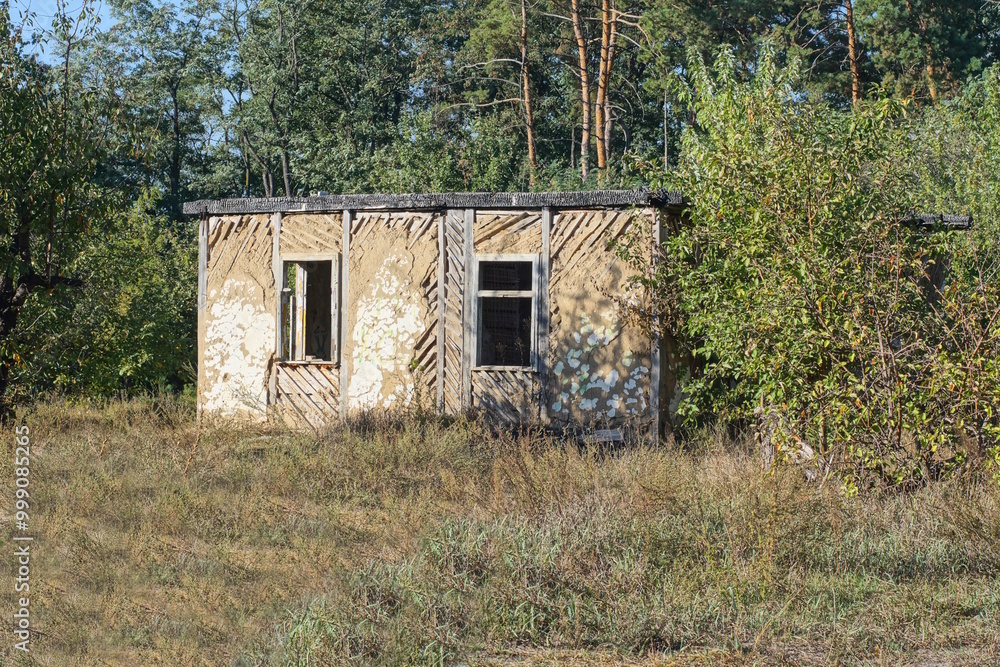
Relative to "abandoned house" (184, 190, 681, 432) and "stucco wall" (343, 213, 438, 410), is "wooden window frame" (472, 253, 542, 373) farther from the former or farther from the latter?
"stucco wall" (343, 213, 438, 410)

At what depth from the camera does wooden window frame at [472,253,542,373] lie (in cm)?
1138

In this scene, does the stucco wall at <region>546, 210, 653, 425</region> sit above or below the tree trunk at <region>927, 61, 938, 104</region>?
below

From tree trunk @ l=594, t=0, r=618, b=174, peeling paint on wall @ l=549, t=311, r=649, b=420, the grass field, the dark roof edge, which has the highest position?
tree trunk @ l=594, t=0, r=618, b=174

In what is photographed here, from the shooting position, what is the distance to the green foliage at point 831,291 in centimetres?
697

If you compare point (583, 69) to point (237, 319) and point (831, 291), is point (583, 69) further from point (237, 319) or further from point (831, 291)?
point (831, 291)

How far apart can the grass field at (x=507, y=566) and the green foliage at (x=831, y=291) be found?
1.66 feet

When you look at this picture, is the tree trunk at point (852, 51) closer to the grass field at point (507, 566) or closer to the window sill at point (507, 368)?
the window sill at point (507, 368)

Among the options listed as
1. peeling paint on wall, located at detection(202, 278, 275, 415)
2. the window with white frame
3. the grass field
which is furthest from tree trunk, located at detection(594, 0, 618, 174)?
the grass field

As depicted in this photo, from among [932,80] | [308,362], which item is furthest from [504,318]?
[932,80]

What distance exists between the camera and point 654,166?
9758mm

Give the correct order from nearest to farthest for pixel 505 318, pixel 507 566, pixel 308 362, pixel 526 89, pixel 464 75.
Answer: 1. pixel 507 566
2. pixel 308 362
3. pixel 505 318
4. pixel 526 89
5. pixel 464 75

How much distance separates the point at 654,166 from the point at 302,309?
5.19 metres

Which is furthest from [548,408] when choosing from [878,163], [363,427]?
[878,163]

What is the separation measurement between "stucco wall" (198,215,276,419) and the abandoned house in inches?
0.7
